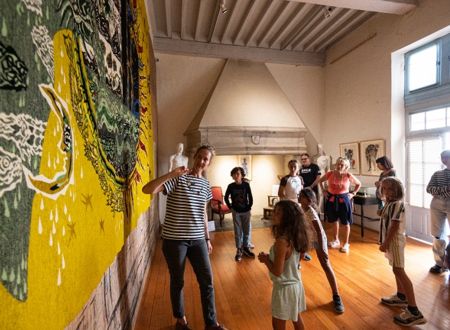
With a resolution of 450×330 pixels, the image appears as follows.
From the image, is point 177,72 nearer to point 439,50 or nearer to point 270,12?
point 270,12

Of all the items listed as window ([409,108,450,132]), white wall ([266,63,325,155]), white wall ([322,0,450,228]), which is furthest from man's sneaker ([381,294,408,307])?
white wall ([266,63,325,155])

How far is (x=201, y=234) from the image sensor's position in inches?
77.9

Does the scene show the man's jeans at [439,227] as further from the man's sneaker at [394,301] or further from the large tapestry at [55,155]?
the large tapestry at [55,155]

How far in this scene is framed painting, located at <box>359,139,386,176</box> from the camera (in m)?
5.03

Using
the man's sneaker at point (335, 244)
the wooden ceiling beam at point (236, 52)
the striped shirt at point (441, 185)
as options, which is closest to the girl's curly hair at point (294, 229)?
the striped shirt at point (441, 185)

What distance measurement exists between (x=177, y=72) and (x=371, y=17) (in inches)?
177

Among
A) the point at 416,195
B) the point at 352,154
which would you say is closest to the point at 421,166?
the point at 416,195

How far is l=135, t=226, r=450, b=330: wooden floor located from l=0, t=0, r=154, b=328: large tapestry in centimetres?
139

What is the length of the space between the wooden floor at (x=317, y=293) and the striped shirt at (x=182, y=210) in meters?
0.98

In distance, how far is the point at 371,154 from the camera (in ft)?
17.1

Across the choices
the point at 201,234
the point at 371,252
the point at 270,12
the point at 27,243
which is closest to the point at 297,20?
the point at 270,12

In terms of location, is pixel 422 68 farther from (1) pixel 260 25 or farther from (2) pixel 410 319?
(2) pixel 410 319

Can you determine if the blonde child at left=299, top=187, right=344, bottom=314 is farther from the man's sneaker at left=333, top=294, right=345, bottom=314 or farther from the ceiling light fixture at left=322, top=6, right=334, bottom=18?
the ceiling light fixture at left=322, top=6, right=334, bottom=18

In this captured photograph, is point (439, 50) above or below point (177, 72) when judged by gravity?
below
